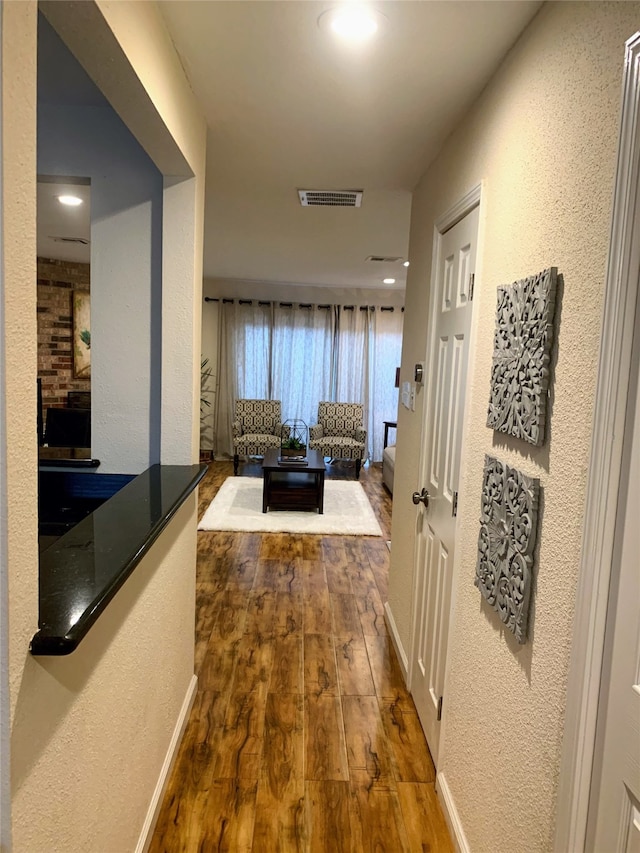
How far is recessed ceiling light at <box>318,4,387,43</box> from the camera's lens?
1402 mm

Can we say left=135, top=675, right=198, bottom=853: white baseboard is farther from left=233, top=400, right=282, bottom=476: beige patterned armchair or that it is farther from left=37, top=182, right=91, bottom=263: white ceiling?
left=233, top=400, right=282, bottom=476: beige patterned armchair

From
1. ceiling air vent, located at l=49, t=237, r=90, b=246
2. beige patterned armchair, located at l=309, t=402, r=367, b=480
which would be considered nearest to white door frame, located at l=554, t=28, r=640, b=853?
ceiling air vent, located at l=49, t=237, r=90, b=246

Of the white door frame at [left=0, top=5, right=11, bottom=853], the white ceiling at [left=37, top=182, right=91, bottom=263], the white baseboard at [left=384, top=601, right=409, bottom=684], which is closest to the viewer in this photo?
the white door frame at [left=0, top=5, right=11, bottom=853]

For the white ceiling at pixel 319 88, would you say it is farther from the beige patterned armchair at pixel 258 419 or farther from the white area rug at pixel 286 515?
the beige patterned armchair at pixel 258 419

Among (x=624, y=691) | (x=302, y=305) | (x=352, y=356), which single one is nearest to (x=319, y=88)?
(x=624, y=691)

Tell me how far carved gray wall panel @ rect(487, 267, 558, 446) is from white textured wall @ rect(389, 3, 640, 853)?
3 centimetres

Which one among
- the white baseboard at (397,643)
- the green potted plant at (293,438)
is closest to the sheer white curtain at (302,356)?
the green potted plant at (293,438)

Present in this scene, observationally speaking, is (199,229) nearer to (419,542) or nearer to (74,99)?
(74,99)

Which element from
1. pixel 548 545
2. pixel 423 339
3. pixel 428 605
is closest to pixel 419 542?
pixel 428 605

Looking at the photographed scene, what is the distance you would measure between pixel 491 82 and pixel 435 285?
769mm

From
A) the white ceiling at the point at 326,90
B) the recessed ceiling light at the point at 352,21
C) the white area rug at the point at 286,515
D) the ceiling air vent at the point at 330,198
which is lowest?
the white area rug at the point at 286,515

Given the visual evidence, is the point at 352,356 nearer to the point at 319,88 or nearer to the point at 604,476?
the point at 319,88

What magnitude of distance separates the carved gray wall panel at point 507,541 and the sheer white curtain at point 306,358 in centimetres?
630

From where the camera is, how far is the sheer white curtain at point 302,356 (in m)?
7.69
